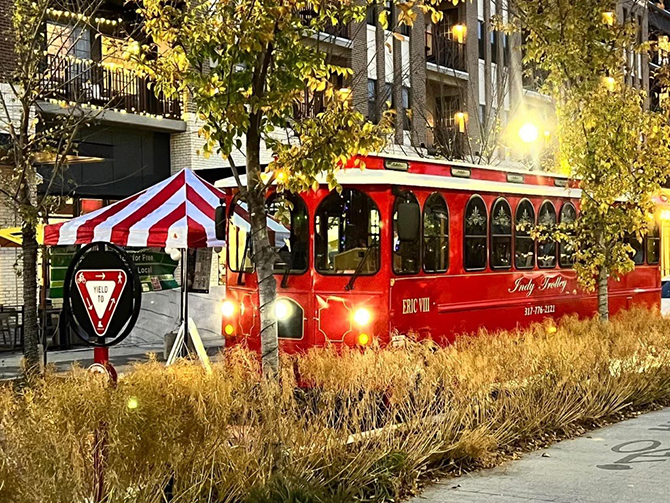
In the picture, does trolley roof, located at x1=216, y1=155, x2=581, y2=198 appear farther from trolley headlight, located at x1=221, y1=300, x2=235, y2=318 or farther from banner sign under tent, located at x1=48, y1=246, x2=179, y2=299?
banner sign under tent, located at x1=48, y1=246, x2=179, y2=299

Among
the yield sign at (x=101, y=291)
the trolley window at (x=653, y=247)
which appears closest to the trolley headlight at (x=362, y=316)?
the yield sign at (x=101, y=291)

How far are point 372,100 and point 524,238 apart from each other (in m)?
15.2

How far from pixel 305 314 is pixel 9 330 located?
8.43 meters

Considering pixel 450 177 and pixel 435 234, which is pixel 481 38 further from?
pixel 435 234

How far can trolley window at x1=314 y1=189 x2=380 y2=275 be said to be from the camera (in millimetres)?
11391

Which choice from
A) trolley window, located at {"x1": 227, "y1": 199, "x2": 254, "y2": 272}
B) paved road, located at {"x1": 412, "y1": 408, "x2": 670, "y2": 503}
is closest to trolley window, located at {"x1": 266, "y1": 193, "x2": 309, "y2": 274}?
trolley window, located at {"x1": 227, "y1": 199, "x2": 254, "y2": 272}

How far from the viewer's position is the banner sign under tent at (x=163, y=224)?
10.8 m

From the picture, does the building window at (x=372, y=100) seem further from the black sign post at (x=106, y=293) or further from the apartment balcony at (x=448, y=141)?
the black sign post at (x=106, y=293)

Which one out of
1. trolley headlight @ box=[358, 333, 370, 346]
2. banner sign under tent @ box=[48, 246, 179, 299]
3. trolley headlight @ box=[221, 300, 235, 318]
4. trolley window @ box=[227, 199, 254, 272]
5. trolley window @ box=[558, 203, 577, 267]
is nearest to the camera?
trolley headlight @ box=[358, 333, 370, 346]

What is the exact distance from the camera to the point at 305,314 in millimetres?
11594

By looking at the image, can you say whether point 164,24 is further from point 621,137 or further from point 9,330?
point 9,330

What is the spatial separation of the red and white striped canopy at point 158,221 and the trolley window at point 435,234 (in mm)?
2571

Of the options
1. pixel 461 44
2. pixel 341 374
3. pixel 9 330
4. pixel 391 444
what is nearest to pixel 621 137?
pixel 341 374

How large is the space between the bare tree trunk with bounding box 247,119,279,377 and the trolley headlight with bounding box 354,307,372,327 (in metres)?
3.80
